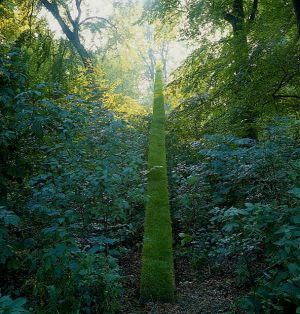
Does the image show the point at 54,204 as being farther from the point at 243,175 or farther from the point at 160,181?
the point at 160,181

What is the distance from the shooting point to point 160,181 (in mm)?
7082

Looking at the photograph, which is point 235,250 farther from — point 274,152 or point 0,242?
point 0,242

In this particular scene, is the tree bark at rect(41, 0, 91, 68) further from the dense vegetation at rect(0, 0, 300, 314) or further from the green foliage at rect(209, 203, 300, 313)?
the green foliage at rect(209, 203, 300, 313)

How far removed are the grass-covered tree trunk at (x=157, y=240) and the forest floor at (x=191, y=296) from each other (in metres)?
0.14

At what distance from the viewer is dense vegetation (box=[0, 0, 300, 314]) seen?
10.2 feet

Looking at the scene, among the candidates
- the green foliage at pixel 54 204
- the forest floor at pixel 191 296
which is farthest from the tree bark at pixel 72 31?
the forest floor at pixel 191 296

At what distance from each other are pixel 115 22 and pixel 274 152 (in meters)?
11.2

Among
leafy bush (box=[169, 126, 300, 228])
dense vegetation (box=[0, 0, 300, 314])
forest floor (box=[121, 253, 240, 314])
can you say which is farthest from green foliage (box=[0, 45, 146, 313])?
leafy bush (box=[169, 126, 300, 228])

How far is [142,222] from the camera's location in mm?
5945

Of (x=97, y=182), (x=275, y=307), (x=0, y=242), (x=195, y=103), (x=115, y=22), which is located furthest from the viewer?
(x=115, y=22)

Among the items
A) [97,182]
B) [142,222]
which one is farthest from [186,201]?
[97,182]

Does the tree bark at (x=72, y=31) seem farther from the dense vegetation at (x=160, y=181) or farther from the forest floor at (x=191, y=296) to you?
the forest floor at (x=191, y=296)

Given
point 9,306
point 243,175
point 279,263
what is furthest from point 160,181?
point 9,306

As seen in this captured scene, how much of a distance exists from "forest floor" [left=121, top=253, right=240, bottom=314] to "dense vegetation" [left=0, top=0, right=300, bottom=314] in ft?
0.12
